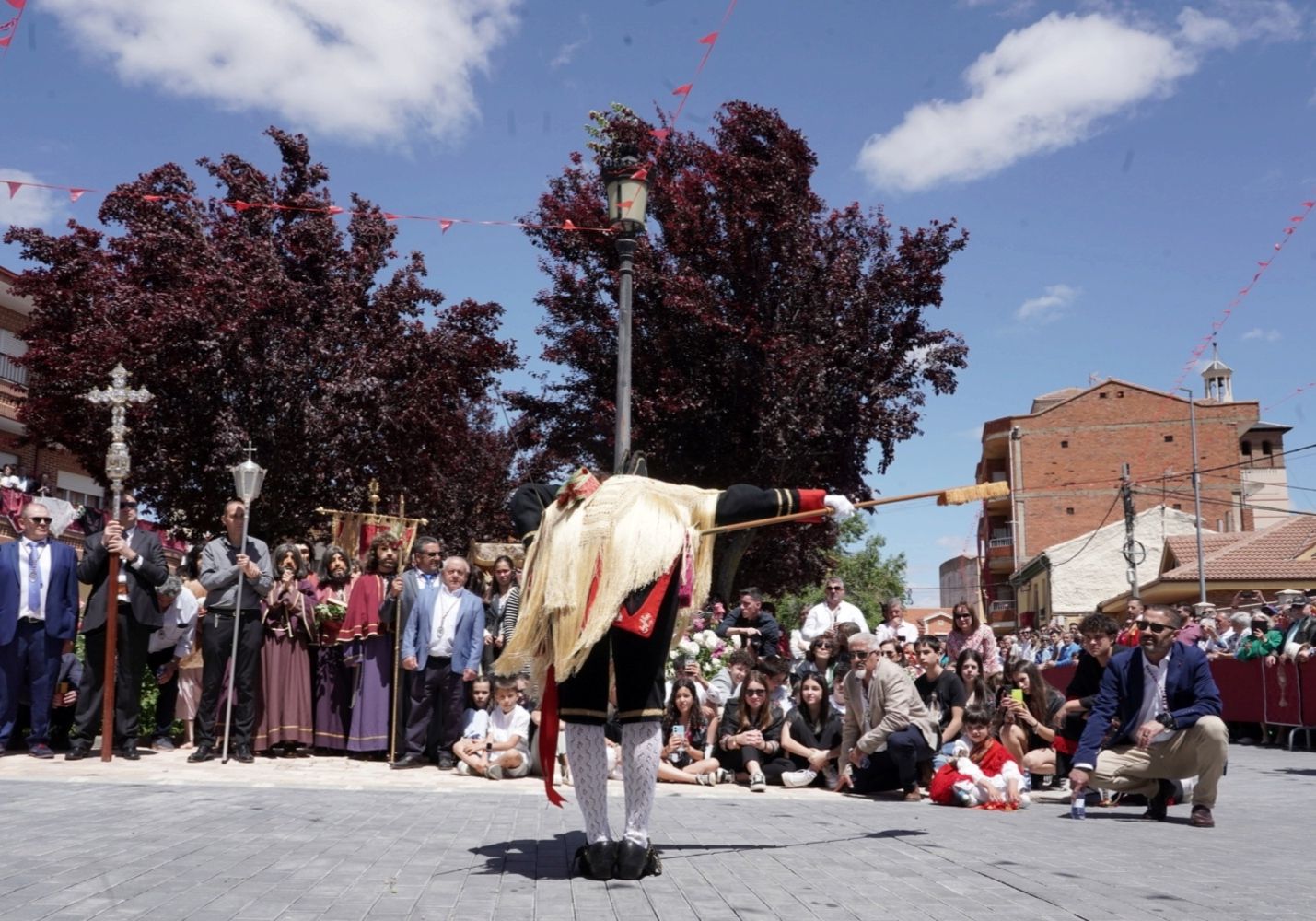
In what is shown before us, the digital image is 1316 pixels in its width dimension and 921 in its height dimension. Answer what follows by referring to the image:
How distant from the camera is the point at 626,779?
5.67 m

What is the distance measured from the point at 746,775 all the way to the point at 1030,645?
21.0 meters

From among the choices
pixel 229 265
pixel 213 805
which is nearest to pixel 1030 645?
pixel 229 265

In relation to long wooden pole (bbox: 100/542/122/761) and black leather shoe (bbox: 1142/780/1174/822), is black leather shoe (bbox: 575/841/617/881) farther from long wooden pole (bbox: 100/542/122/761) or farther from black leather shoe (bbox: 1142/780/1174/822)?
long wooden pole (bbox: 100/542/122/761)

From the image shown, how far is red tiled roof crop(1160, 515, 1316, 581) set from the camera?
38.8 m

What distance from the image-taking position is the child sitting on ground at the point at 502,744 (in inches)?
439

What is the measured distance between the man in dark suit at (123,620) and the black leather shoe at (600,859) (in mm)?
6850

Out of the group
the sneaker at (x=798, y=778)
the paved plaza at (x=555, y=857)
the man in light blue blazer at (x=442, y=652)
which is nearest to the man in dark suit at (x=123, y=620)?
the paved plaza at (x=555, y=857)

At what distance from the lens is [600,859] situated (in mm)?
5473

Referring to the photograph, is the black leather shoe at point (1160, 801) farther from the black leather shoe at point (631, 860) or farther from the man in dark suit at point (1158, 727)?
the black leather shoe at point (631, 860)

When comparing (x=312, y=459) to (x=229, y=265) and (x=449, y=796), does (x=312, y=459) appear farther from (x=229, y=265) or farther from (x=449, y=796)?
(x=449, y=796)

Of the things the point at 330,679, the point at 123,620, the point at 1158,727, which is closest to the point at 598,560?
the point at 1158,727

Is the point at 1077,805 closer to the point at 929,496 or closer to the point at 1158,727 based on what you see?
the point at 1158,727

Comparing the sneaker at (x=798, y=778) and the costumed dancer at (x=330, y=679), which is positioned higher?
the costumed dancer at (x=330, y=679)

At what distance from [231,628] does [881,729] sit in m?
5.76
